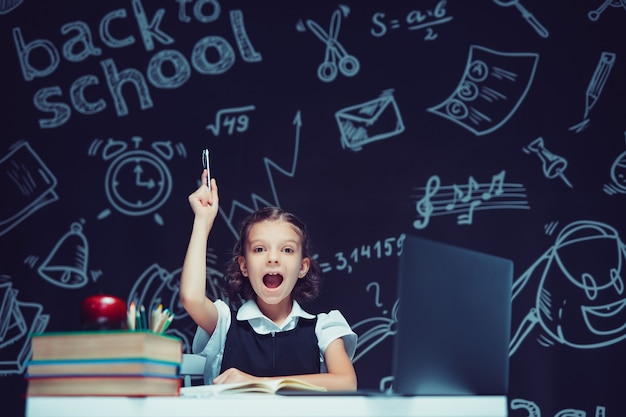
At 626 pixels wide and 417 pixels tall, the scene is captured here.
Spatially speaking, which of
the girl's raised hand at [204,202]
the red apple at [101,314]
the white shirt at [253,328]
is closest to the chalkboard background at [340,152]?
the white shirt at [253,328]

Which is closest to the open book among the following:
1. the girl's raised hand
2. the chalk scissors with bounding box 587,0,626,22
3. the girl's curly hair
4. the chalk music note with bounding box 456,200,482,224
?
the girl's raised hand

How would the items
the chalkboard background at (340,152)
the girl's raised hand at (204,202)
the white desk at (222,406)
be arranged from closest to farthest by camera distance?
the white desk at (222,406) < the girl's raised hand at (204,202) < the chalkboard background at (340,152)

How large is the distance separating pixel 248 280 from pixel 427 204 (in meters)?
0.76

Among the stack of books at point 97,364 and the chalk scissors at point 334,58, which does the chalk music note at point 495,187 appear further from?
the stack of books at point 97,364

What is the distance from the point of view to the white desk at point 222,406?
3.76 feet

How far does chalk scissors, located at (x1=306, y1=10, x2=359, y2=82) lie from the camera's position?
9.52ft

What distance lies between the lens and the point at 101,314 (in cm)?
123

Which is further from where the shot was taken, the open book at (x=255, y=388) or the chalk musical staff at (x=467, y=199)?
the chalk musical staff at (x=467, y=199)

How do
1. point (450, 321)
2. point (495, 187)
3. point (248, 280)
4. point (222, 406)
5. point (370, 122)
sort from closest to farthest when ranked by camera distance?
point (222, 406), point (450, 321), point (248, 280), point (495, 187), point (370, 122)

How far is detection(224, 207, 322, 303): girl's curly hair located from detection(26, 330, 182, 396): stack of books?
1047mm

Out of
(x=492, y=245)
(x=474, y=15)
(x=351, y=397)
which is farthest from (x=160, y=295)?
(x=351, y=397)

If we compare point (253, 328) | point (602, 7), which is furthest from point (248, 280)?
point (602, 7)

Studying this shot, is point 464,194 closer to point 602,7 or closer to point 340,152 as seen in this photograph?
point 340,152

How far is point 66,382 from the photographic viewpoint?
3.89 feet
